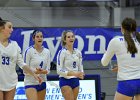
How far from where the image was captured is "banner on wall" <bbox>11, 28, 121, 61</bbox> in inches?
437

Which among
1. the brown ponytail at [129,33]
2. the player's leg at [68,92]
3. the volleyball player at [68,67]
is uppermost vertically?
the brown ponytail at [129,33]

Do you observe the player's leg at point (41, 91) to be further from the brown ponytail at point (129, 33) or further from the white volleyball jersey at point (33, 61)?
the brown ponytail at point (129, 33)

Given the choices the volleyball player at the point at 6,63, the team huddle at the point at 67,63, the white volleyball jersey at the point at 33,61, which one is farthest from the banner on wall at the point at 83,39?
the volleyball player at the point at 6,63

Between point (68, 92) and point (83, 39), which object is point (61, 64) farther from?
point (83, 39)

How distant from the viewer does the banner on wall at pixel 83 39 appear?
36.4 ft

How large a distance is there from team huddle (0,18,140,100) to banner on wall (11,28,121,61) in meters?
3.07

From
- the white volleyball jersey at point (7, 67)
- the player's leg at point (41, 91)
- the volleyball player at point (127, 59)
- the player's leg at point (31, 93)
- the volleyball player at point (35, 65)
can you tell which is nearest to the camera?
the volleyball player at point (127, 59)

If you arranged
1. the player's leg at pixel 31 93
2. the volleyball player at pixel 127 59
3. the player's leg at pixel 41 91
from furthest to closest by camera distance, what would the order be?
the player's leg at pixel 41 91, the player's leg at pixel 31 93, the volleyball player at pixel 127 59

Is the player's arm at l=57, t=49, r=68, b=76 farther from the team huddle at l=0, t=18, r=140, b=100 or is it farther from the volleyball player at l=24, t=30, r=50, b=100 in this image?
the volleyball player at l=24, t=30, r=50, b=100

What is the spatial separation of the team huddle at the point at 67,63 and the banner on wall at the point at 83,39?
307 cm

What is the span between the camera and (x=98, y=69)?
12312 millimetres

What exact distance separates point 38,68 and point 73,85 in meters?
0.82

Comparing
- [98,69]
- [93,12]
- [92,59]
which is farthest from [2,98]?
[93,12]

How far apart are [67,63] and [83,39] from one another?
3.39 metres
